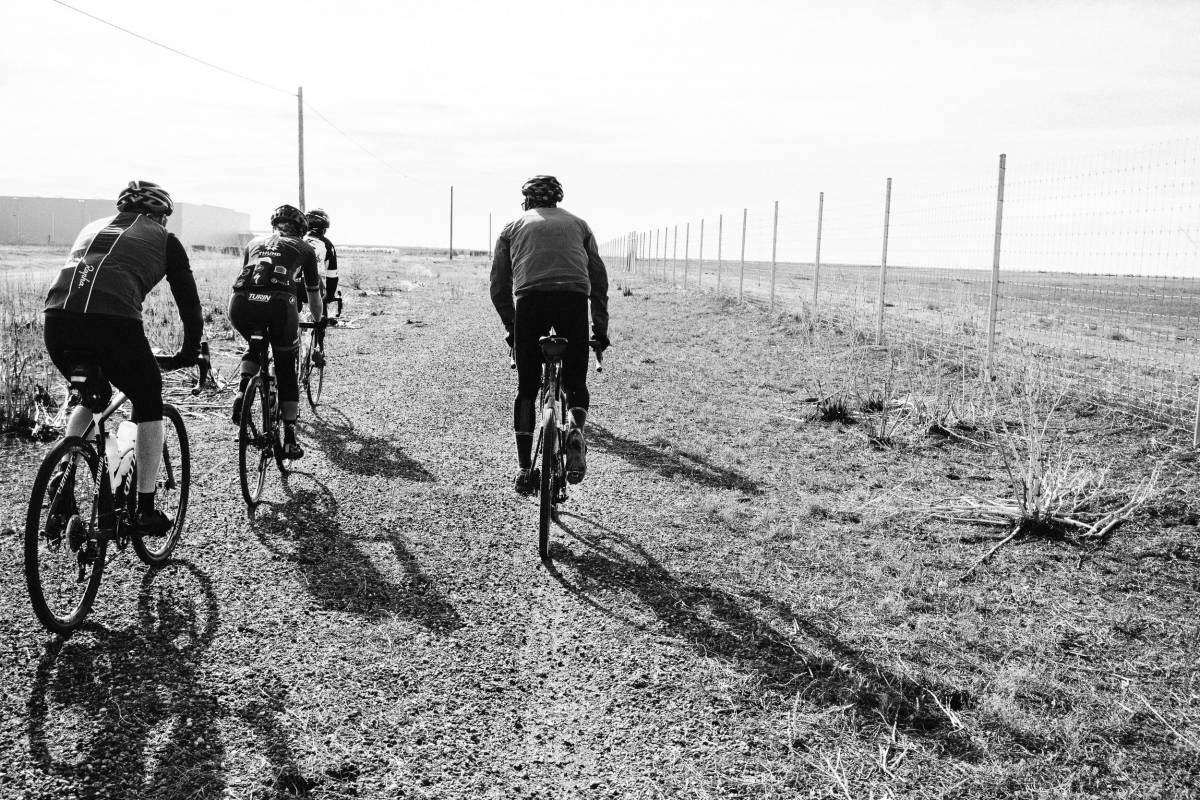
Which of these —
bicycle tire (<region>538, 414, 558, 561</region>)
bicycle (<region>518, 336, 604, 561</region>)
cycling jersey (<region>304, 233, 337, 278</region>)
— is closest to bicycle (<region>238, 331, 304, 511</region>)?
bicycle (<region>518, 336, 604, 561</region>)

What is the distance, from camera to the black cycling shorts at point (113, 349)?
153 inches

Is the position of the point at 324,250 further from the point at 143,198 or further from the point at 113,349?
the point at 113,349

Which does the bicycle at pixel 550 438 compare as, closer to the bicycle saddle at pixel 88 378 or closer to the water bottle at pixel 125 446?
the water bottle at pixel 125 446

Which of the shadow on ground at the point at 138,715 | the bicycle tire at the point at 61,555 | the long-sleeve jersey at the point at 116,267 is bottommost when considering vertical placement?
the shadow on ground at the point at 138,715

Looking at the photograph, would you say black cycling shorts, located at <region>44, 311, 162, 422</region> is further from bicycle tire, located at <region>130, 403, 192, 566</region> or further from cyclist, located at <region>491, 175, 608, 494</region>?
cyclist, located at <region>491, 175, 608, 494</region>

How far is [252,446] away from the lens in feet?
19.9

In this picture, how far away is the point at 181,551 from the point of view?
494 cm

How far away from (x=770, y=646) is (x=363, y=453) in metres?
4.43

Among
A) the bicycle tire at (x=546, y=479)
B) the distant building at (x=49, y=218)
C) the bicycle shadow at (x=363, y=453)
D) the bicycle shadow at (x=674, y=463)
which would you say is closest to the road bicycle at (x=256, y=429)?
the bicycle shadow at (x=363, y=453)

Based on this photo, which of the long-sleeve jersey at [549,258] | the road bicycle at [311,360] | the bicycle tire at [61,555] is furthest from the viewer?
the road bicycle at [311,360]

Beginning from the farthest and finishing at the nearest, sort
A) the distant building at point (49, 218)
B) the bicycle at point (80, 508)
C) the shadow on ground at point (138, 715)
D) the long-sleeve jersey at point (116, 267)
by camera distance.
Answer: the distant building at point (49, 218), the long-sleeve jersey at point (116, 267), the bicycle at point (80, 508), the shadow on ground at point (138, 715)

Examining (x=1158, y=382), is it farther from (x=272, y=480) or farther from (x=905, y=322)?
(x=272, y=480)

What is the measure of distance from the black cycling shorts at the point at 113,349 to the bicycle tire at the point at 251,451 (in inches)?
55.9

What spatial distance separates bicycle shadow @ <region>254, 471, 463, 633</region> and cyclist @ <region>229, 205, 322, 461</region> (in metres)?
0.66
